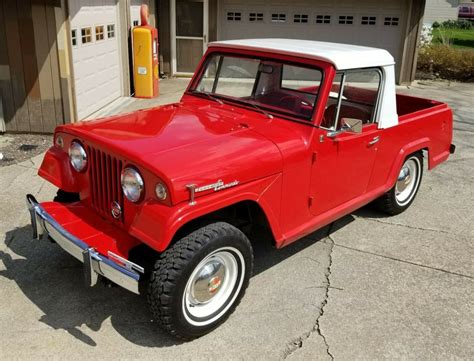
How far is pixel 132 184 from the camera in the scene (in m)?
2.97

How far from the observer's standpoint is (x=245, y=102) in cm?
403

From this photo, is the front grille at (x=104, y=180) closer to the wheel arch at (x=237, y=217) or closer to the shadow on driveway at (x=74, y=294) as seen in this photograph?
the wheel arch at (x=237, y=217)

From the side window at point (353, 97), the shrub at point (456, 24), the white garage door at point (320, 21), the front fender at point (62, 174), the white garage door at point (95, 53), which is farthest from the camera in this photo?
the shrub at point (456, 24)

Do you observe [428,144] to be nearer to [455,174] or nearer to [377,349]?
[455,174]

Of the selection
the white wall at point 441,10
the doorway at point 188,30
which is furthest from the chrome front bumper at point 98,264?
the white wall at point 441,10

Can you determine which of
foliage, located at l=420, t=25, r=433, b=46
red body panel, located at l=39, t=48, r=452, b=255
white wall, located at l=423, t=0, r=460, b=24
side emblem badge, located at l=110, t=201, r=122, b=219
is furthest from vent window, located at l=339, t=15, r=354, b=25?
white wall, located at l=423, t=0, r=460, b=24

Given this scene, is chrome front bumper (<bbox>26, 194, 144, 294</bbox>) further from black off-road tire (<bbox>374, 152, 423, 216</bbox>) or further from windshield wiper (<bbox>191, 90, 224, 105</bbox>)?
black off-road tire (<bbox>374, 152, 423, 216</bbox>)

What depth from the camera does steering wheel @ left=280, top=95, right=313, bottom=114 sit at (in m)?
3.83

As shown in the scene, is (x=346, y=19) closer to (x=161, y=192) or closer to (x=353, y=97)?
(x=353, y=97)

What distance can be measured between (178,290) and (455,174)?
5.04 m

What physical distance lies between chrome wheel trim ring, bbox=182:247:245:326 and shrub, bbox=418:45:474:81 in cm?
1339

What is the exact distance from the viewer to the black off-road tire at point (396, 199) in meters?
4.95

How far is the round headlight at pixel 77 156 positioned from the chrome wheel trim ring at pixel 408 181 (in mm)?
3247

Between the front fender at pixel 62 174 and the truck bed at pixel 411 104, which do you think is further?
the truck bed at pixel 411 104
